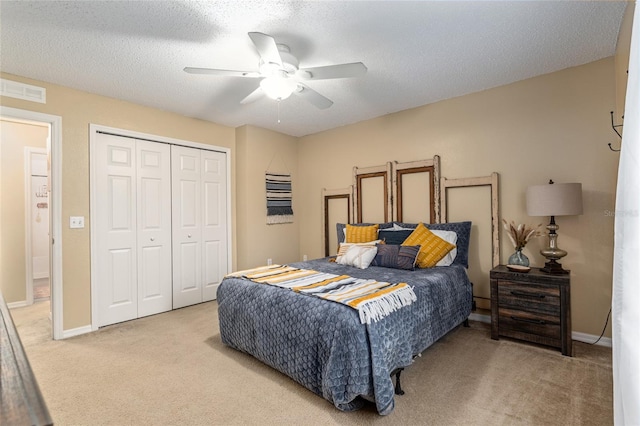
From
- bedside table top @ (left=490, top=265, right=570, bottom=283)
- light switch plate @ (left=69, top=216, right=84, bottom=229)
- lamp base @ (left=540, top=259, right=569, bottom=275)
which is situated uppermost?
light switch plate @ (left=69, top=216, right=84, bottom=229)

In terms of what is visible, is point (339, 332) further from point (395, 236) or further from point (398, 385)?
point (395, 236)

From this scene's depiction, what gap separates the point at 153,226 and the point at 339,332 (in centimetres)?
295

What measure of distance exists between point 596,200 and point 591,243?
0.38 m

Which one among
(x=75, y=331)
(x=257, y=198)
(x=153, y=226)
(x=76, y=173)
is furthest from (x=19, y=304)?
(x=257, y=198)

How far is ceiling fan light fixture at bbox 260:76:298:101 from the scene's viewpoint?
A: 2.29 meters

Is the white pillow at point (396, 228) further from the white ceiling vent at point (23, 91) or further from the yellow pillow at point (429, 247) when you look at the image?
the white ceiling vent at point (23, 91)

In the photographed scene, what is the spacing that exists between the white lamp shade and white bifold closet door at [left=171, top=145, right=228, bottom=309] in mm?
3810

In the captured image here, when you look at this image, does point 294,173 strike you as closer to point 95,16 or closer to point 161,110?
point 161,110

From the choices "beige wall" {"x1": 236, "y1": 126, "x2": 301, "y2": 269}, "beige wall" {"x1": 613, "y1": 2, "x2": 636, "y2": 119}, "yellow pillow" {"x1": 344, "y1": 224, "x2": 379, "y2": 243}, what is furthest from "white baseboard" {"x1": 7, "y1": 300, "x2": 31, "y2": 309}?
"beige wall" {"x1": 613, "y1": 2, "x2": 636, "y2": 119}

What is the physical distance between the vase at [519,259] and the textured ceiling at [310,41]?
5.71 feet

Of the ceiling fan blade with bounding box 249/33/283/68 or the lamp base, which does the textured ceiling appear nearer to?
the ceiling fan blade with bounding box 249/33/283/68

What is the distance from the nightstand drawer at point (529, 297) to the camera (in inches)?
98.0

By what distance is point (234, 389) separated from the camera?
2084 mm

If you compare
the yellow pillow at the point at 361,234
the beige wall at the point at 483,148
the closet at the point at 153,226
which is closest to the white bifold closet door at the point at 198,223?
the closet at the point at 153,226
